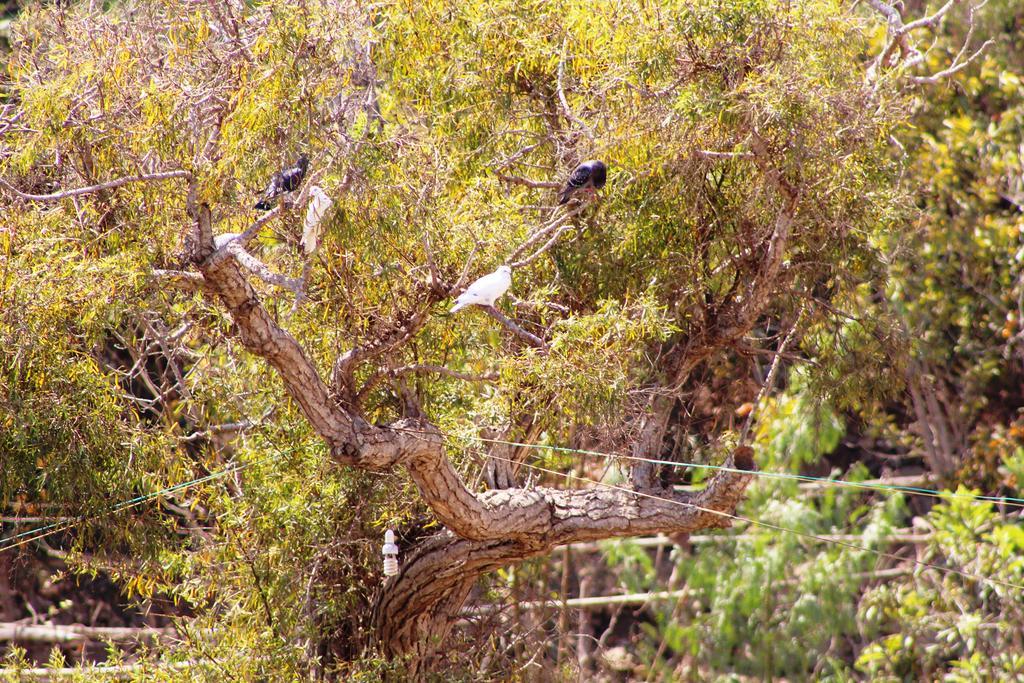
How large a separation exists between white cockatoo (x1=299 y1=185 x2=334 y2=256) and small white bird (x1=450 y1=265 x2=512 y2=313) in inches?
18.2

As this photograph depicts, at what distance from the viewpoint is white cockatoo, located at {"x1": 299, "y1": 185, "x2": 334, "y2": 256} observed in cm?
364

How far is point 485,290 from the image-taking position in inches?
148

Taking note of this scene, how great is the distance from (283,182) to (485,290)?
673 mm

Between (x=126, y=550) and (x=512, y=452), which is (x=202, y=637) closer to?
(x=126, y=550)

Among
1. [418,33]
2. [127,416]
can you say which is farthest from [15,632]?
[418,33]

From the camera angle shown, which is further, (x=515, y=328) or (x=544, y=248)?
(x=544, y=248)

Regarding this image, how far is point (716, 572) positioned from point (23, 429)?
5.87 metres

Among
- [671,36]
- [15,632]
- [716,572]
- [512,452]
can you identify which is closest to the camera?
[671,36]

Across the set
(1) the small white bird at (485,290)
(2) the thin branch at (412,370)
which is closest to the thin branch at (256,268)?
(1) the small white bird at (485,290)

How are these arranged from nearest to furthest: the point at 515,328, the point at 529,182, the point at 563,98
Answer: the point at 515,328
the point at 529,182
the point at 563,98

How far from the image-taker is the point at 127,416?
4.55m

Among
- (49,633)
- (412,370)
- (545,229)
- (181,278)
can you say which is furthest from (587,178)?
(49,633)

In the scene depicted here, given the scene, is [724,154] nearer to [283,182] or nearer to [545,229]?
[545,229]

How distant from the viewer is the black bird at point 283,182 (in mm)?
3750
